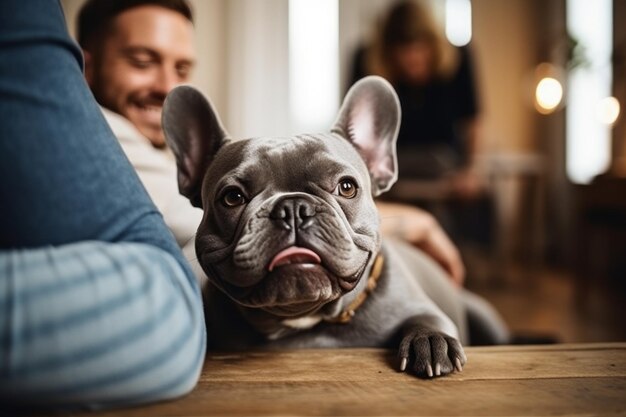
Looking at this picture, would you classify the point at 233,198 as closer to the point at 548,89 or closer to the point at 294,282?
the point at 294,282

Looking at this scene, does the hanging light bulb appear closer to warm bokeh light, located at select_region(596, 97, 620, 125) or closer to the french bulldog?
warm bokeh light, located at select_region(596, 97, 620, 125)

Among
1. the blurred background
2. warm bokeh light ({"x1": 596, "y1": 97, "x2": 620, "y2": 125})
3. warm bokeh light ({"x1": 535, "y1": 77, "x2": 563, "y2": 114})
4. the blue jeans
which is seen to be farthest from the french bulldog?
warm bokeh light ({"x1": 535, "y1": 77, "x2": 563, "y2": 114})

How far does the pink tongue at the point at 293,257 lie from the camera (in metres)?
0.76

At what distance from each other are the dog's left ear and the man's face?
0.40 meters

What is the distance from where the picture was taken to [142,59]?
3.95ft

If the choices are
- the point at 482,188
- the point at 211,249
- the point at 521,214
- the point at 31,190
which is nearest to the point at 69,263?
the point at 31,190

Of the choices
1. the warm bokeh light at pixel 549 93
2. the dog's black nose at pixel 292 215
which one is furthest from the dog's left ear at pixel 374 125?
the warm bokeh light at pixel 549 93

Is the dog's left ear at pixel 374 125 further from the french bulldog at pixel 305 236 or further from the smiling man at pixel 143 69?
the smiling man at pixel 143 69

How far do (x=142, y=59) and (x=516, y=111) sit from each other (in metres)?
5.65

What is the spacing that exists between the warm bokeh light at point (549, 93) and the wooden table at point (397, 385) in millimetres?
4357

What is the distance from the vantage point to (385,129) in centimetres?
97

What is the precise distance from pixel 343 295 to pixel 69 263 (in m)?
0.39

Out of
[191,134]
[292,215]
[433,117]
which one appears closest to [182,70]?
[191,134]

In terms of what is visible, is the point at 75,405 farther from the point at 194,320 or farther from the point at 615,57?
the point at 615,57
